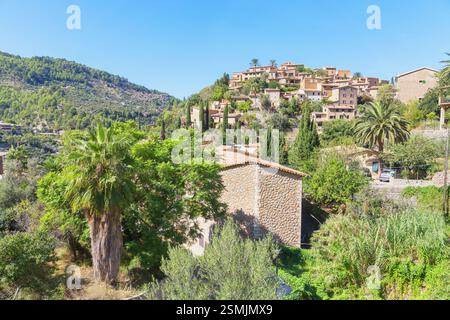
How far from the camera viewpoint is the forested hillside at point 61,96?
356ft

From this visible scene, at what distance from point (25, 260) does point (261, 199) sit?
379 inches

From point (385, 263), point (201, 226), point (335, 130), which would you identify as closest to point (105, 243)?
point (201, 226)

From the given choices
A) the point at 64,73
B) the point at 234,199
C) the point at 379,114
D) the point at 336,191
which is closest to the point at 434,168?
the point at 379,114

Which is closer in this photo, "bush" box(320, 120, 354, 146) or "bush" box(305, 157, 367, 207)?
"bush" box(305, 157, 367, 207)

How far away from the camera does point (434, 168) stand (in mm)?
23812

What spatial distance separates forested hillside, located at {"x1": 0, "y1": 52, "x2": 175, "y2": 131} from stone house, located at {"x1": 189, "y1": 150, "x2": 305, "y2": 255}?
7310 centimetres

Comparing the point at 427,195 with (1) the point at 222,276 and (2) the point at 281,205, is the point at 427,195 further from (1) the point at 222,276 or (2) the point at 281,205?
(1) the point at 222,276

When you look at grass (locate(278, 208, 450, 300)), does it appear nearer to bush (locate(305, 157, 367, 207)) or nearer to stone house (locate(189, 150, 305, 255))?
stone house (locate(189, 150, 305, 255))

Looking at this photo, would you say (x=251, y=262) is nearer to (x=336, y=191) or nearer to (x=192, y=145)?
(x=192, y=145)

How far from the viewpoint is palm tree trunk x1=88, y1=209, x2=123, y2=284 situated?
34.6 ft

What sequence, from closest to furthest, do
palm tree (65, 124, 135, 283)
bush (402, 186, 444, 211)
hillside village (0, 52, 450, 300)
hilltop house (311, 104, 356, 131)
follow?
1. hillside village (0, 52, 450, 300)
2. palm tree (65, 124, 135, 283)
3. bush (402, 186, 444, 211)
4. hilltop house (311, 104, 356, 131)

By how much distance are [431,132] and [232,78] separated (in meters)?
65.1

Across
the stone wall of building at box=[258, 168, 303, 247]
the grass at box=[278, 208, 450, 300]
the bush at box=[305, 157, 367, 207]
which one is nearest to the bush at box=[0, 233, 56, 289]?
the grass at box=[278, 208, 450, 300]

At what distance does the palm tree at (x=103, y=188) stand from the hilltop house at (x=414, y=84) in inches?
2360
